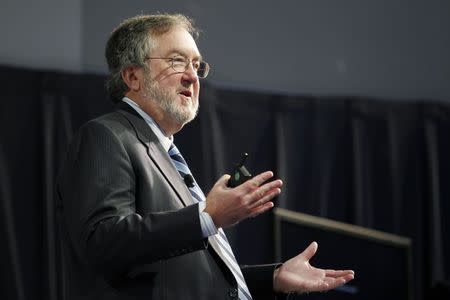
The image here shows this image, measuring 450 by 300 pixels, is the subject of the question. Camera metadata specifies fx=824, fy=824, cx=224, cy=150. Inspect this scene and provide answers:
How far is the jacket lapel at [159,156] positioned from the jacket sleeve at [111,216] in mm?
77

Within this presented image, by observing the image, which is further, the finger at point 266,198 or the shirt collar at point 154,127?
the shirt collar at point 154,127

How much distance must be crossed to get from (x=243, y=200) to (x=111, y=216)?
27 cm

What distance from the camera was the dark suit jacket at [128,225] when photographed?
1.61 metres

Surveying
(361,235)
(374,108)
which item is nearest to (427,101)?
(374,108)

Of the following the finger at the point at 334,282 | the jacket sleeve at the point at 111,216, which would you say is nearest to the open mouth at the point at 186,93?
the jacket sleeve at the point at 111,216

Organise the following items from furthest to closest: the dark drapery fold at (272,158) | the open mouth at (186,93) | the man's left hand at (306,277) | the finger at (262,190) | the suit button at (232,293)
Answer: the dark drapery fold at (272,158), the open mouth at (186,93), the man's left hand at (306,277), the suit button at (232,293), the finger at (262,190)

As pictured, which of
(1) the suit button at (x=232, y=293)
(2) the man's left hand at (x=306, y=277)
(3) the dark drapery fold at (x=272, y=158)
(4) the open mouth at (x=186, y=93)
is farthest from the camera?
(3) the dark drapery fold at (x=272, y=158)

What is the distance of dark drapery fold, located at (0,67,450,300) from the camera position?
3.61 metres

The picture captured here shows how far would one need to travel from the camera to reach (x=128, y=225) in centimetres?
162

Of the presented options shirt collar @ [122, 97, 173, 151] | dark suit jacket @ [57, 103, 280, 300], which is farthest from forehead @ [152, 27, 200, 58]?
dark suit jacket @ [57, 103, 280, 300]

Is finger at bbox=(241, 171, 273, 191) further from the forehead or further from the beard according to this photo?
the forehead

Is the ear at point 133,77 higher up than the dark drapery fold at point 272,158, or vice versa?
the ear at point 133,77

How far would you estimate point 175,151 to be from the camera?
197cm

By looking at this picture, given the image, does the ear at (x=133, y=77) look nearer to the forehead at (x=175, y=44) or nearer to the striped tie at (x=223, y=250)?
the forehead at (x=175, y=44)
